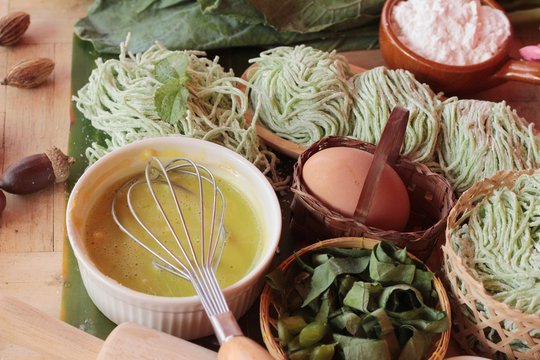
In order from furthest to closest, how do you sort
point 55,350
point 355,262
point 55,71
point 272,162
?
point 55,71 < point 272,162 < point 355,262 < point 55,350

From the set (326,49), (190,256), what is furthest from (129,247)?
(326,49)

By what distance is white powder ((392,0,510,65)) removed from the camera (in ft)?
5.29

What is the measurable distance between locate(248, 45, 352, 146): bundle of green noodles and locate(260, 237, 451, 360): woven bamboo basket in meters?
0.31

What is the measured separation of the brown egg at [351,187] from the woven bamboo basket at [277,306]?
0.07 metres

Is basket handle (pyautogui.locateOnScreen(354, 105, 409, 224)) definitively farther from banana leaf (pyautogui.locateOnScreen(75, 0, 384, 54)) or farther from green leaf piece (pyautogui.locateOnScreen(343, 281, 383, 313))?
banana leaf (pyautogui.locateOnScreen(75, 0, 384, 54))

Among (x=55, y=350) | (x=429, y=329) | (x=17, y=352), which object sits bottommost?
(x=17, y=352)

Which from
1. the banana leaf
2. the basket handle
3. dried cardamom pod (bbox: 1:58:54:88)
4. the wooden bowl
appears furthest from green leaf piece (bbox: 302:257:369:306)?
dried cardamom pod (bbox: 1:58:54:88)

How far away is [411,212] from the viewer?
1.46 m

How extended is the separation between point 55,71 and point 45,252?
1.75 ft

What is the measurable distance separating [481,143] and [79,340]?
2.78 ft

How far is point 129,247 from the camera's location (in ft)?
4.22

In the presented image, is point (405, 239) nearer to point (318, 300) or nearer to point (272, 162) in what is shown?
point (318, 300)

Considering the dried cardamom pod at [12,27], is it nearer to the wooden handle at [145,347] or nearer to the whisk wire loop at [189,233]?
the whisk wire loop at [189,233]

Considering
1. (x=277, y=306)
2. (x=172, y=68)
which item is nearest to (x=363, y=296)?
(x=277, y=306)
